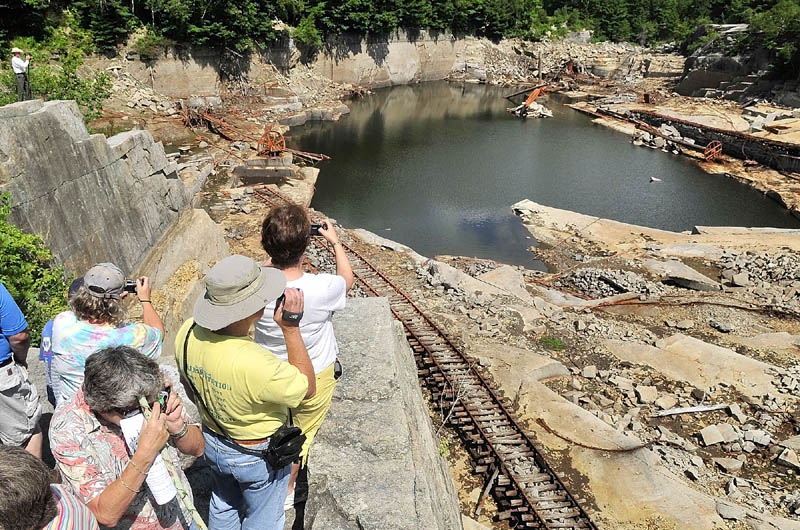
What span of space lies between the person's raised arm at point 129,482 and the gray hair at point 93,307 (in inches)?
40.2

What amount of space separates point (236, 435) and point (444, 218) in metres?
19.3

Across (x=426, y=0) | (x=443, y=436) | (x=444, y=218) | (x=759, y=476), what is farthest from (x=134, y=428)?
(x=426, y=0)

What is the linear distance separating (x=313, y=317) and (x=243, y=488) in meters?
1.02

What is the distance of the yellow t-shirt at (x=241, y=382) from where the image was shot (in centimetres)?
271

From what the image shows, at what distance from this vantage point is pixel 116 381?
247 centimetres

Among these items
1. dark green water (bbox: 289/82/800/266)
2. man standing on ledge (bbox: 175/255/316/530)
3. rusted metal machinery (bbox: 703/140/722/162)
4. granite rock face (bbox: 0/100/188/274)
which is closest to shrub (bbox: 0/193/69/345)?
granite rock face (bbox: 0/100/188/274)

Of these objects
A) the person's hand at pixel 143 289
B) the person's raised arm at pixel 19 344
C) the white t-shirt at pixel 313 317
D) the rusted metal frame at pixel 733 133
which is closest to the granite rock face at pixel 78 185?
the person's raised arm at pixel 19 344

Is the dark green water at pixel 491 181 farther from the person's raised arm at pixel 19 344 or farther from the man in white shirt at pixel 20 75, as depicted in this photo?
→ the person's raised arm at pixel 19 344

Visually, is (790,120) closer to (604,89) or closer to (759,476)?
(604,89)

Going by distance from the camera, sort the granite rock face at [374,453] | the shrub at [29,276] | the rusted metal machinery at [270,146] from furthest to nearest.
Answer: the rusted metal machinery at [270,146]
the shrub at [29,276]
the granite rock face at [374,453]

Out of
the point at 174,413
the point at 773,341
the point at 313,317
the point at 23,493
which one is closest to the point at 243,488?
the point at 174,413

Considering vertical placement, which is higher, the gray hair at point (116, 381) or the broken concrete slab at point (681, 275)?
the gray hair at point (116, 381)

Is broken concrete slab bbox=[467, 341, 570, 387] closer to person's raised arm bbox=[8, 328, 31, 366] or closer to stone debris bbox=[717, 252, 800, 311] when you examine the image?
stone debris bbox=[717, 252, 800, 311]

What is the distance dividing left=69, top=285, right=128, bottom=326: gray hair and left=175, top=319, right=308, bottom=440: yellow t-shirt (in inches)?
26.4
